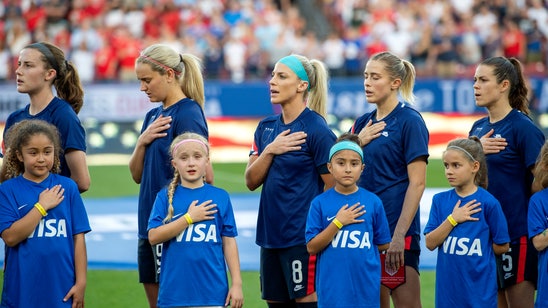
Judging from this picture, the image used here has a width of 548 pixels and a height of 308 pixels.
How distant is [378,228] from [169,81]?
6.00 feet

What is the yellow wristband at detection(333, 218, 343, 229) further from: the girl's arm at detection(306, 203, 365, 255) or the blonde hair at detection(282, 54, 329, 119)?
the blonde hair at detection(282, 54, 329, 119)

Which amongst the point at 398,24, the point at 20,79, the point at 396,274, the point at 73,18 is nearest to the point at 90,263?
the point at 20,79

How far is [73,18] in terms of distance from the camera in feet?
79.2

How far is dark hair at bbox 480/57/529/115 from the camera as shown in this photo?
680 centimetres

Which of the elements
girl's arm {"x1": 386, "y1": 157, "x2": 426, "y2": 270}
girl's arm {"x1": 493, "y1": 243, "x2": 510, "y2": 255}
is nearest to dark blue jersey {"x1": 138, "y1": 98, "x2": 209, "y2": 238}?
girl's arm {"x1": 386, "y1": 157, "x2": 426, "y2": 270}

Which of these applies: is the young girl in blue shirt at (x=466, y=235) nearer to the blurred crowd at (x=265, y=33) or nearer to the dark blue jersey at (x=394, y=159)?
the dark blue jersey at (x=394, y=159)

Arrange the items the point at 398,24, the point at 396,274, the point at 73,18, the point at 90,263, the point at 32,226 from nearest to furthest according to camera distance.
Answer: the point at 32,226, the point at 396,274, the point at 90,263, the point at 73,18, the point at 398,24

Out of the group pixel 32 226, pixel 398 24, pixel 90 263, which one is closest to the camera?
pixel 32 226

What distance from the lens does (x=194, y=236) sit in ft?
19.7

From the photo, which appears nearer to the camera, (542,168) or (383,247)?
(383,247)

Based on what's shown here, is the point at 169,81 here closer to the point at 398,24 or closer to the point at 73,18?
the point at 73,18

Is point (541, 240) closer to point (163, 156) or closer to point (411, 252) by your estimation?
point (411, 252)

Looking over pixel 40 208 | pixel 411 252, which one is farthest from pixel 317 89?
pixel 40 208

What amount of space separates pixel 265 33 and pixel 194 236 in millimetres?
19044
